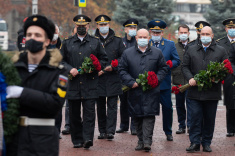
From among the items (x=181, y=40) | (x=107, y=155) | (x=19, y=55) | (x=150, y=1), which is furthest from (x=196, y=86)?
(x=150, y=1)

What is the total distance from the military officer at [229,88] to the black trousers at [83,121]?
2.89m

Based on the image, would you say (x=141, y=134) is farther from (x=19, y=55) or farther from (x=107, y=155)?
(x=19, y=55)

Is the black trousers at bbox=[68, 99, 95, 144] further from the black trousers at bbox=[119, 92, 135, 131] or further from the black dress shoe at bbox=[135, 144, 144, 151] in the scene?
the black trousers at bbox=[119, 92, 135, 131]

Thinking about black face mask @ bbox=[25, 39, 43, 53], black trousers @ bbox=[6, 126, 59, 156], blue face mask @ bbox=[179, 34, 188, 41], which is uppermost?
blue face mask @ bbox=[179, 34, 188, 41]

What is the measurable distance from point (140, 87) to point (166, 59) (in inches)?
64.3

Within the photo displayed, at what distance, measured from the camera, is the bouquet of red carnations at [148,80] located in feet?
30.5

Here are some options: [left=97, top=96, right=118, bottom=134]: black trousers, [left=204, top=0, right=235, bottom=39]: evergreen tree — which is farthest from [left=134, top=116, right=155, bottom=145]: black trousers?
[left=204, top=0, right=235, bottom=39]: evergreen tree

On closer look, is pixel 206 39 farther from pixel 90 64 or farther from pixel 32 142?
pixel 32 142

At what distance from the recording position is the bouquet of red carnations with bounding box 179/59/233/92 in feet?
30.1

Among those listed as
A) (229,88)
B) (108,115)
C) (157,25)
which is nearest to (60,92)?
(108,115)

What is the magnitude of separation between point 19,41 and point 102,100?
6.71 ft

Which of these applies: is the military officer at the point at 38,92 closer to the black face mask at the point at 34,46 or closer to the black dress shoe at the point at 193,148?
the black face mask at the point at 34,46

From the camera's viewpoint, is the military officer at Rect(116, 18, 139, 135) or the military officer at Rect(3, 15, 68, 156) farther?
the military officer at Rect(116, 18, 139, 135)

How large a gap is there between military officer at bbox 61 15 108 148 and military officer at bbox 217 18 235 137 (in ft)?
8.78
